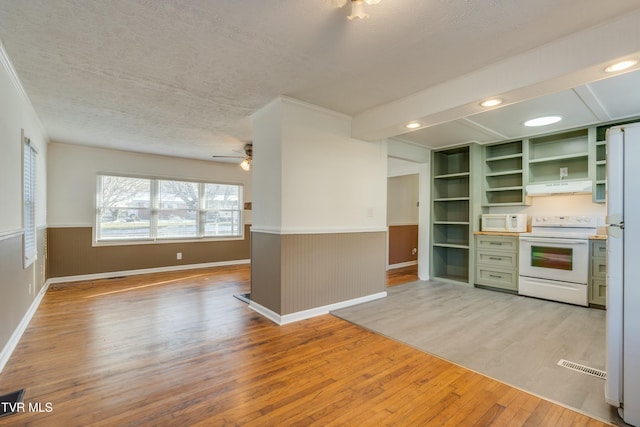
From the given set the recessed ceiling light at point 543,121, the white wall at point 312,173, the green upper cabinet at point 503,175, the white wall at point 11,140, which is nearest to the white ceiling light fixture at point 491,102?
the recessed ceiling light at point 543,121

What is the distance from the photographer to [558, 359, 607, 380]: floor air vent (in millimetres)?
2157

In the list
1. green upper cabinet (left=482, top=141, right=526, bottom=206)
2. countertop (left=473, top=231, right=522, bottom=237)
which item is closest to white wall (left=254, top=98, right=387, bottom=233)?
countertop (left=473, top=231, right=522, bottom=237)

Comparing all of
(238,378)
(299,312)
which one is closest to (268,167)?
(299,312)

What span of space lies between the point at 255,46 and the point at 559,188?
4.43m

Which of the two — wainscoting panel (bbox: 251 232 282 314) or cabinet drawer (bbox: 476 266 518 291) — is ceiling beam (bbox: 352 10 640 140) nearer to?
wainscoting panel (bbox: 251 232 282 314)

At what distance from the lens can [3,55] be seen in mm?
2291

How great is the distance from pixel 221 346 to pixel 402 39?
291cm

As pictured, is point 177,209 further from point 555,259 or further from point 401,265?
point 555,259

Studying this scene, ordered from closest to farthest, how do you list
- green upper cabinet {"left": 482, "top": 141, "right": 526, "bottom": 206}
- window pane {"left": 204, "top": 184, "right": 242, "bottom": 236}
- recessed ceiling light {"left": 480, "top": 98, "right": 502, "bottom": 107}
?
recessed ceiling light {"left": 480, "top": 98, "right": 502, "bottom": 107} → green upper cabinet {"left": 482, "top": 141, "right": 526, "bottom": 206} → window pane {"left": 204, "top": 184, "right": 242, "bottom": 236}

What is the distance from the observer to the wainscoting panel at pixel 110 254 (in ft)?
16.6

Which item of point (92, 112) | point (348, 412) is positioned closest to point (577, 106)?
point (348, 412)

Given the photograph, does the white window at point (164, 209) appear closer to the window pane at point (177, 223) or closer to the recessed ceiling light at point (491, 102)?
the window pane at point (177, 223)

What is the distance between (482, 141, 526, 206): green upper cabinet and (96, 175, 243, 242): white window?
210 inches

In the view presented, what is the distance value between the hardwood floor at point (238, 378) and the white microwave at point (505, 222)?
3057 millimetres
